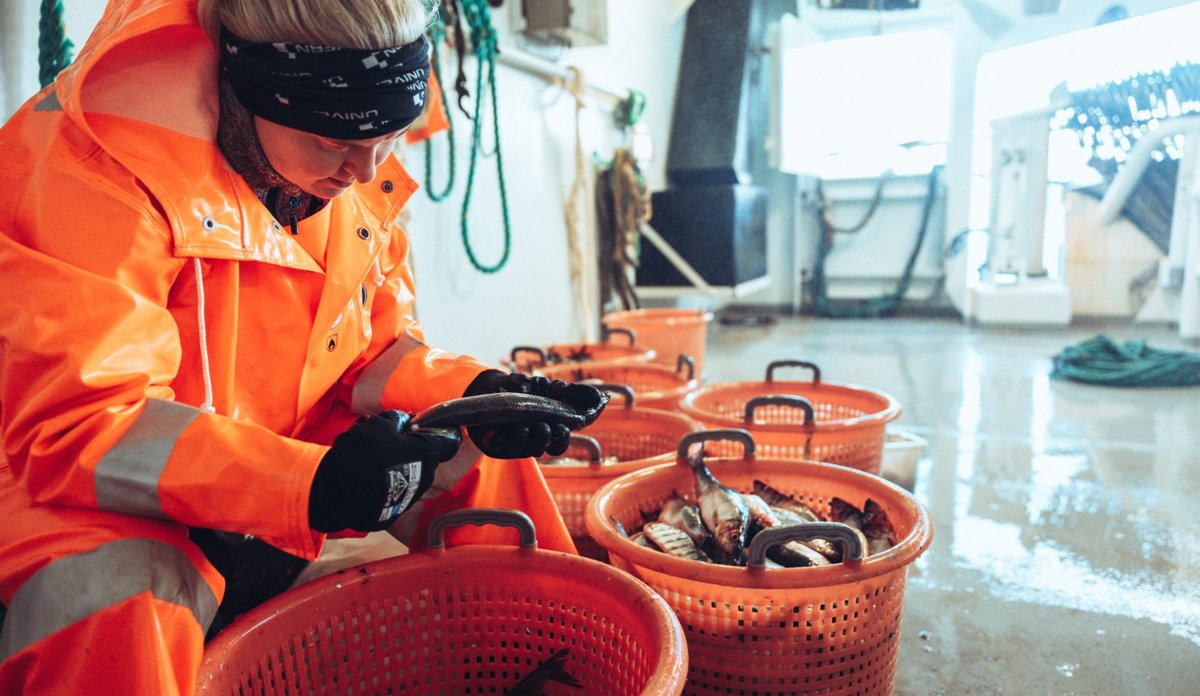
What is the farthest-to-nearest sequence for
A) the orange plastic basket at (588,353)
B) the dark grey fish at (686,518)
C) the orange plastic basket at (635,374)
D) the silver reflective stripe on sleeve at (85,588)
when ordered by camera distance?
1. the orange plastic basket at (588,353)
2. the orange plastic basket at (635,374)
3. the dark grey fish at (686,518)
4. the silver reflective stripe on sleeve at (85,588)

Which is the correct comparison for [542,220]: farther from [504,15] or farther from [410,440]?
[410,440]

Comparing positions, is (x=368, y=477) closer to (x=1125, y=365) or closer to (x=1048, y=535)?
(x=1048, y=535)

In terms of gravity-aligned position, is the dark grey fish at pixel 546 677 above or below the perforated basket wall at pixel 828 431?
below

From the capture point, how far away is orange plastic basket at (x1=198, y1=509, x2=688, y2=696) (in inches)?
43.7

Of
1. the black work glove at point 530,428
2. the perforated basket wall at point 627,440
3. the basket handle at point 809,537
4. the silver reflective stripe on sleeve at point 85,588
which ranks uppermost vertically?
the black work glove at point 530,428

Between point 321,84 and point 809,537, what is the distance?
95cm

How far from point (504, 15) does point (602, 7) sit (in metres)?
0.56

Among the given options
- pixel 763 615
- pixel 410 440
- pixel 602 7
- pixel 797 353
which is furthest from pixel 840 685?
pixel 797 353

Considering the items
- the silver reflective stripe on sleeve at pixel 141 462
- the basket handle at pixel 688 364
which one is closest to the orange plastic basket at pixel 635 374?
the basket handle at pixel 688 364

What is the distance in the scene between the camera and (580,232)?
4.55m

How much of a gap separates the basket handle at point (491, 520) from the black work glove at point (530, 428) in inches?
3.7

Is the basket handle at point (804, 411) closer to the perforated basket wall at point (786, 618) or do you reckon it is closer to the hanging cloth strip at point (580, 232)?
the perforated basket wall at point (786, 618)

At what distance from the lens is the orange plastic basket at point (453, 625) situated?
1110 mm

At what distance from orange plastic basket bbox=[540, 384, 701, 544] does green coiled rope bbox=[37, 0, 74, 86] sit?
4.30 ft
